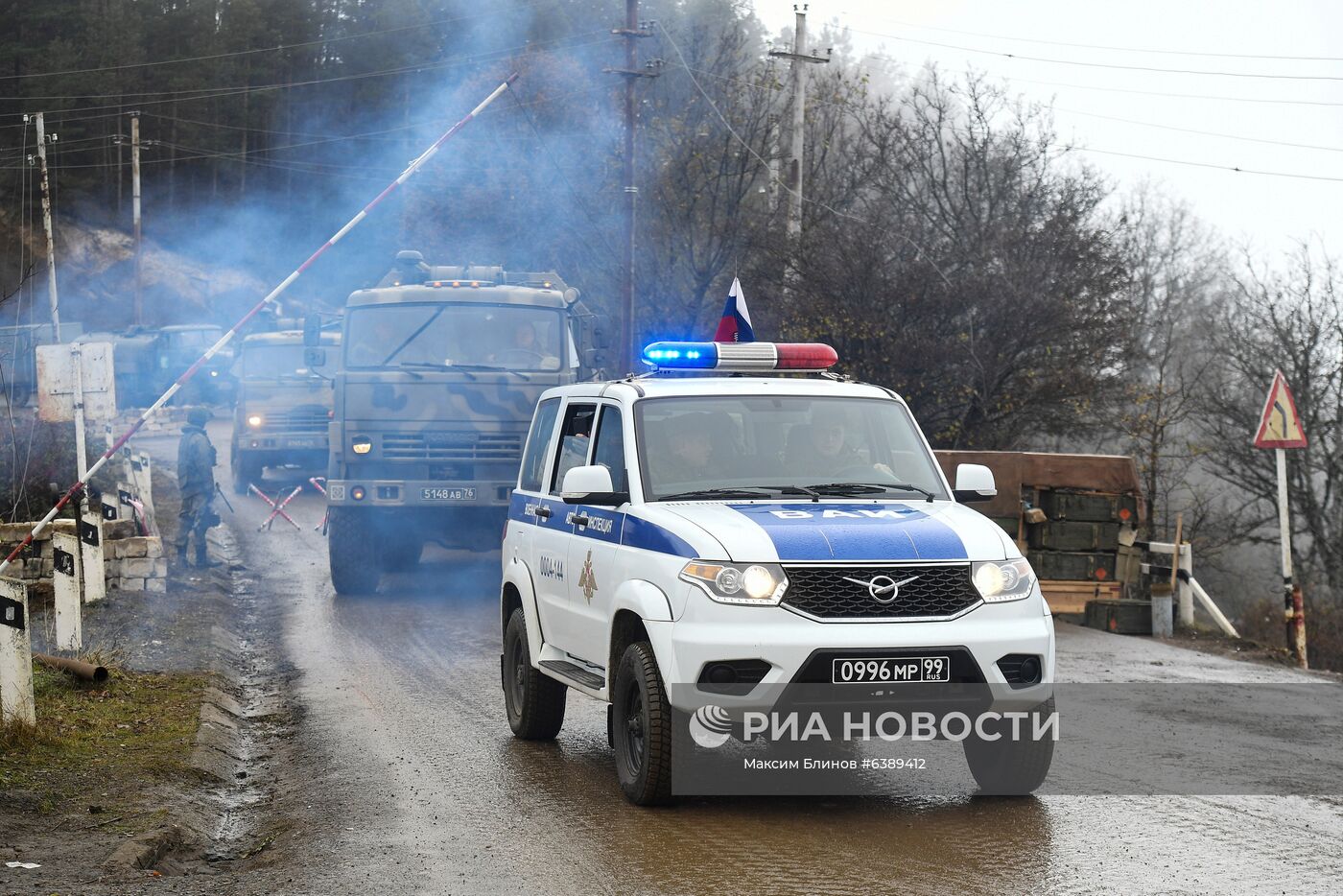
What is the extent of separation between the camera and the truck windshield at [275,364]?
93.5 ft

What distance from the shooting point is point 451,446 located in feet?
52.7

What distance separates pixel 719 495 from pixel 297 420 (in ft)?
71.9

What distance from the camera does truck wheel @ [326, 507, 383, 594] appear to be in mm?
16172

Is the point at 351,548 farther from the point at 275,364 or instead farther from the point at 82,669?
the point at 275,364

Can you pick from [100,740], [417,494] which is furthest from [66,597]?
[417,494]

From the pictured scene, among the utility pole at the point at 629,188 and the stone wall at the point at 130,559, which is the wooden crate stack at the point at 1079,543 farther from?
the utility pole at the point at 629,188

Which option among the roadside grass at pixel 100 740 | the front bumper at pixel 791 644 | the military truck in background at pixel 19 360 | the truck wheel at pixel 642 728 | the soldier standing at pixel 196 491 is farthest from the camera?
the soldier standing at pixel 196 491

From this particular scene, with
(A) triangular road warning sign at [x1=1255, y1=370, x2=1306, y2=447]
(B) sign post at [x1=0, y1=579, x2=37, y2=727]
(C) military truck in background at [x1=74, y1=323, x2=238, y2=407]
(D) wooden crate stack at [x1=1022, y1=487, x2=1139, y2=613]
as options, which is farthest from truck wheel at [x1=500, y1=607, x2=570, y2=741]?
(C) military truck in background at [x1=74, y1=323, x2=238, y2=407]

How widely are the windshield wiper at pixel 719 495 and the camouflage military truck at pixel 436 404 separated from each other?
8.92m

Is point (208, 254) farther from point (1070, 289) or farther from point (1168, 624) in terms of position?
point (1168, 624)

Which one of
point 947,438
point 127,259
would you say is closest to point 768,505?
point 947,438

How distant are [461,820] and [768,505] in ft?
6.40

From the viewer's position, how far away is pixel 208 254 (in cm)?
7475

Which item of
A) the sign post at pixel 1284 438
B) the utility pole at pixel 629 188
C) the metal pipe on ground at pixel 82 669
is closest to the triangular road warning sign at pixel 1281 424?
the sign post at pixel 1284 438
